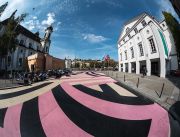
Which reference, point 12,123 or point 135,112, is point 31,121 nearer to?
point 12,123

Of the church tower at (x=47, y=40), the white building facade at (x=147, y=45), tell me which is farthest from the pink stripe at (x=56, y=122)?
the white building facade at (x=147, y=45)

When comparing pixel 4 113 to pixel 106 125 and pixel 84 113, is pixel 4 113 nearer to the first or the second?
pixel 84 113

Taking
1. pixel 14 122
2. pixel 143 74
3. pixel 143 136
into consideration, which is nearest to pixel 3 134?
pixel 14 122

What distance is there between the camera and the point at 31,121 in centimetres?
954

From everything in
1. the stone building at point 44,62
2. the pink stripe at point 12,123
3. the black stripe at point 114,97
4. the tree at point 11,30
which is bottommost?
the pink stripe at point 12,123

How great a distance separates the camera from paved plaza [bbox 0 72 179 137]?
27.4ft

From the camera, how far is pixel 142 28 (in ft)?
23.7

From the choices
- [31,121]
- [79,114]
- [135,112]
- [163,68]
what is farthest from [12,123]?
[163,68]

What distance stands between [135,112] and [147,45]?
14.0 feet

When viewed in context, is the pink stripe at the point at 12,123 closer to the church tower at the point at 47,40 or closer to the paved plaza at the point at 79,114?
the paved plaza at the point at 79,114

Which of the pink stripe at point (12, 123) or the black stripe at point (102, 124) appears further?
the pink stripe at point (12, 123)

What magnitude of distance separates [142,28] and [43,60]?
4604 mm

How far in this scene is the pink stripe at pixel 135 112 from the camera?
8.34 m

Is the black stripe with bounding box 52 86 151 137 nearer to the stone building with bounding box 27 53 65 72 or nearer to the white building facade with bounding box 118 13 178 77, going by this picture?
the white building facade with bounding box 118 13 178 77
